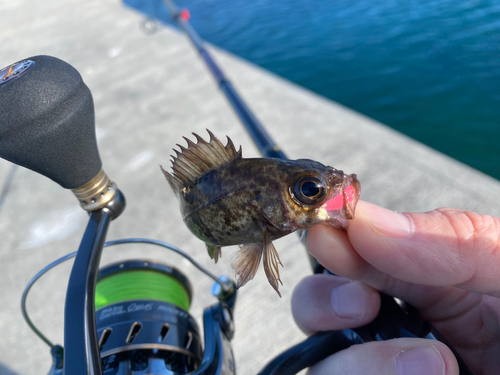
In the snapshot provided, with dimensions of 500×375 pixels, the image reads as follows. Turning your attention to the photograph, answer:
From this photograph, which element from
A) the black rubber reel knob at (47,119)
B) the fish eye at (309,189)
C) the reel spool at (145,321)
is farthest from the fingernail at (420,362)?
the black rubber reel knob at (47,119)

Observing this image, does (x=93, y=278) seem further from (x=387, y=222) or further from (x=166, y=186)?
(x=166, y=186)

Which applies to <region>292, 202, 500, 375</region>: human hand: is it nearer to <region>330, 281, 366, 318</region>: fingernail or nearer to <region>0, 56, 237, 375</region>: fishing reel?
<region>330, 281, 366, 318</region>: fingernail

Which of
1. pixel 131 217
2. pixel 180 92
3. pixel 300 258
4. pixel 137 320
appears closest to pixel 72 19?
pixel 180 92

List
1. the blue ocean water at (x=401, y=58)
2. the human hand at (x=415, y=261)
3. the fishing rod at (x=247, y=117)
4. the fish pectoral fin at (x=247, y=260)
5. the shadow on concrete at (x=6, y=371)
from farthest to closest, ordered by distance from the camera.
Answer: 1. the blue ocean water at (x=401, y=58)
2. the shadow on concrete at (x=6, y=371)
3. the fishing rod at (x=247, y=117)
4. the human hand at (x=415, y=261)
5. the fish pectoral fin at (x=247, y=260)

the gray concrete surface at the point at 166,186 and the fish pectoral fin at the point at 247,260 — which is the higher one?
the fish pectoral fin at the point at 247,260

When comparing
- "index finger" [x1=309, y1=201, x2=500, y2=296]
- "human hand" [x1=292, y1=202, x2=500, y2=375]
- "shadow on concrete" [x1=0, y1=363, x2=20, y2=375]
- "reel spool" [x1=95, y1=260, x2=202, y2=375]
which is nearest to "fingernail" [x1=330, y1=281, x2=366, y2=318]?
"human hand" [x1=292, y1=202, x2=500, y2=375]

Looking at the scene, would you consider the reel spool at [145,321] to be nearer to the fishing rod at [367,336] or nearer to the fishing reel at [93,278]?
the fishing reel at [93,278]

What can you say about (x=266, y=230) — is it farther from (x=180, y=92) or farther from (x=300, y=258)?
(x=180, y=92)
